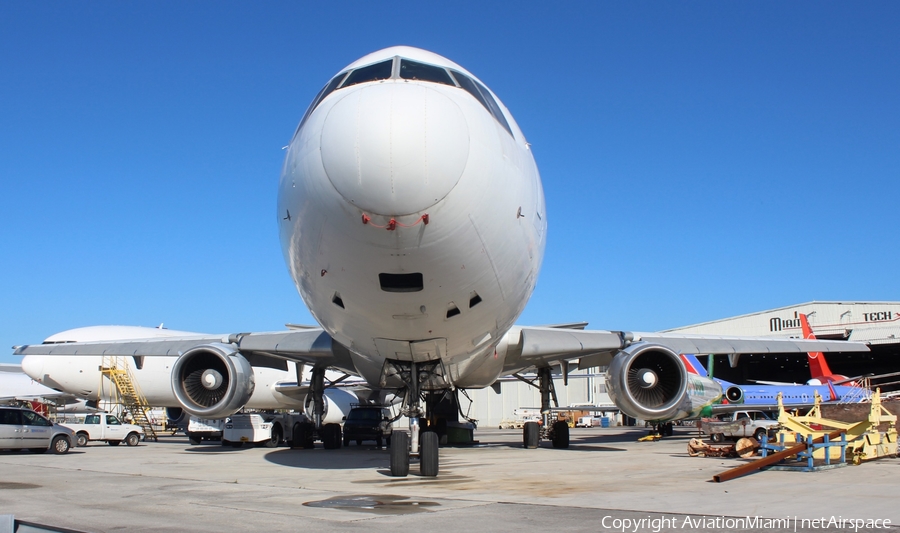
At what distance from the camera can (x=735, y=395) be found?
3197 cm

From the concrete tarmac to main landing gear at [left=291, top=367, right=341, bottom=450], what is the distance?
308 cm

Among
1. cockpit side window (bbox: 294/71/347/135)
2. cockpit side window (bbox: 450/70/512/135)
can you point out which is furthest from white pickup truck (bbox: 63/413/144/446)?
cockpit side window (bbox: 450/70/512/135)

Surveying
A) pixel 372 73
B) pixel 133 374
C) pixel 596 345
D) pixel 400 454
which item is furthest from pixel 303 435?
pixel 133 374

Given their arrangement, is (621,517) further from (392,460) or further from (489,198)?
(392,460)

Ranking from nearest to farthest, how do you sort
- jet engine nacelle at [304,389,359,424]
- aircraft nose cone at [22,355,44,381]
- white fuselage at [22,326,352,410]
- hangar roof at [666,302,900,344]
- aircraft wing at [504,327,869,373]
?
1. aircraft wing at [504,327,869,373]
2. aircraft nose cone at [22,355,44,381]
3. white fuselage at [22,326,352,410]
4. jet engine nacelle at [304,389,359,424]
5. hangar roof at [666,302,900,344]

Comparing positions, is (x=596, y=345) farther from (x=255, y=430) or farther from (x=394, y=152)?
(x=255, y=430)

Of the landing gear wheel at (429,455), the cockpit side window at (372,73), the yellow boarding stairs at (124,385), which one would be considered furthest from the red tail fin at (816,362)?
the cockpit side window at (372,73)

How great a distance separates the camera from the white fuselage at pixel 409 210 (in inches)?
254

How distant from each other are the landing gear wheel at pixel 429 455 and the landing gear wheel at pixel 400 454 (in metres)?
0.21

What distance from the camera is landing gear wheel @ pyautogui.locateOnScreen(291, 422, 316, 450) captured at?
56.5 ft

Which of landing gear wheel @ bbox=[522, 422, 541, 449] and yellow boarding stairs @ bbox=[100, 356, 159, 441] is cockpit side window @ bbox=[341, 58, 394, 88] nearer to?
landing gear wheel @ bbox=[522, 422, 541, 449]

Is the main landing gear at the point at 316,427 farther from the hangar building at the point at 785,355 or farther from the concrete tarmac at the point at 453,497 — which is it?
the hangar building at the point at 785,355

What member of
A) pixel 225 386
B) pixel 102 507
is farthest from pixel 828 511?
pixel 225 386

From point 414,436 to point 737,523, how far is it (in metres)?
5.28
